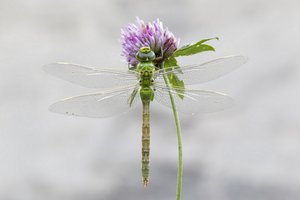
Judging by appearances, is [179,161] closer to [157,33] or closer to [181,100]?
[181,100]

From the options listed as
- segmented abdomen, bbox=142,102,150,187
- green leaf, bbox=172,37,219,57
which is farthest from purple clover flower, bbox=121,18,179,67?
segmented abdomen, bbox=142,102,150,187

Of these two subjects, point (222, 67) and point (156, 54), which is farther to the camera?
A: point (156, 54)

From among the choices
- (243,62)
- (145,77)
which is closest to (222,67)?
(243,62)

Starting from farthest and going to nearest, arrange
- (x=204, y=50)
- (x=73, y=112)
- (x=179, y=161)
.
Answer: (x=204, y=50) < (x=73, y=112) < (x=179, y=161)

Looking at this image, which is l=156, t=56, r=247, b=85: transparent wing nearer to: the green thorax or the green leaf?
the green thorax

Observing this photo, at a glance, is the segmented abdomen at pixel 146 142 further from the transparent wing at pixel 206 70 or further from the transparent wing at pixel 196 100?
the transparent wing at pixel 206 70

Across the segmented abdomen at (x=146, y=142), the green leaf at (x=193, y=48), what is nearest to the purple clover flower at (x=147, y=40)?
the green leaf at (x=193, y=48)
